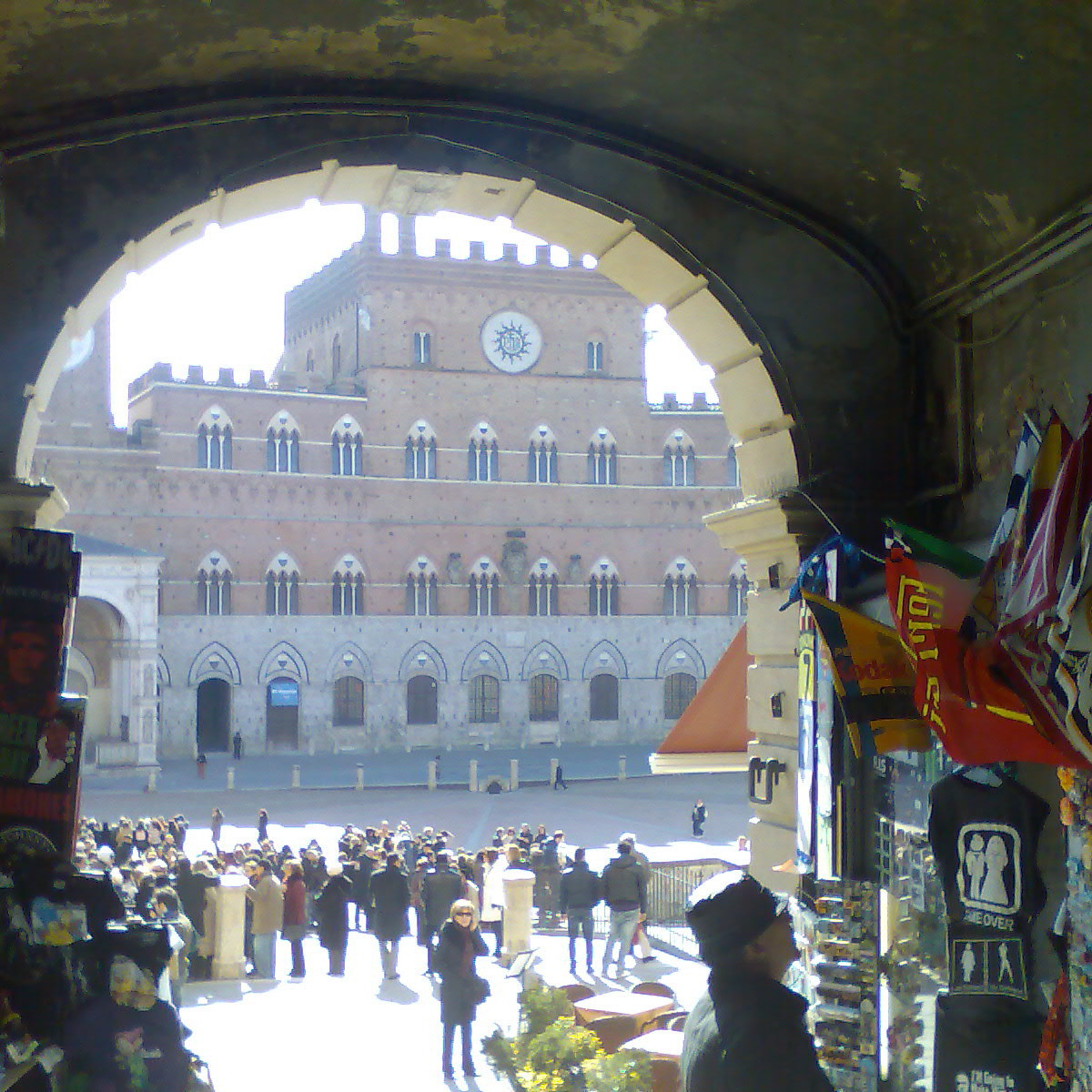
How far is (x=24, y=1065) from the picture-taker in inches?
191

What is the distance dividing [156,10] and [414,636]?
116ft

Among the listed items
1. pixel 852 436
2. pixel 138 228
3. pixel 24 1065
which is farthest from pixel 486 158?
pixel 24 1065

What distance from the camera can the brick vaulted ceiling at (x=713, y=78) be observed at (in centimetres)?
478

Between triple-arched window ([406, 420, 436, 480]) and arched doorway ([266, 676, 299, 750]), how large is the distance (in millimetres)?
7224

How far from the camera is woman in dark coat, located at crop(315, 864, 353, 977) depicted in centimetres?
1170

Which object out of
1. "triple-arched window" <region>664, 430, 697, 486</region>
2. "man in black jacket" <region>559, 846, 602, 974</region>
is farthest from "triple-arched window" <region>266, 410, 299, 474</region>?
"man in black jacket" <region>559, 846, 602, 974</region>

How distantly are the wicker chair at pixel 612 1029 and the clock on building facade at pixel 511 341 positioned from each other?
34.8m

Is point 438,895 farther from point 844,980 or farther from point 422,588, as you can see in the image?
point 422,588

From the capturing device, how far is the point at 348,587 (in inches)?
1554

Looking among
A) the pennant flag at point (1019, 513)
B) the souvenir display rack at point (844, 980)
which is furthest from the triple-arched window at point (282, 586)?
the pennant flag at point (1019, 513)

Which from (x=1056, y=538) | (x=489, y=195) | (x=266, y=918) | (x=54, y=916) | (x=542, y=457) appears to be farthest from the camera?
(x=542, y=457)

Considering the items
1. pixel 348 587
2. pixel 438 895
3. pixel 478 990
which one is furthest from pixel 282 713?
pixel 478 990

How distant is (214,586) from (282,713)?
415 centimetres

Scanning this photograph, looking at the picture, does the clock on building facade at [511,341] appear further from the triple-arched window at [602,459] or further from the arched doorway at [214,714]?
the arched doorway at [214,714]
